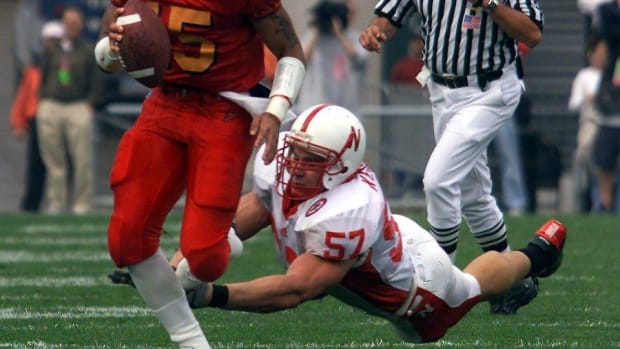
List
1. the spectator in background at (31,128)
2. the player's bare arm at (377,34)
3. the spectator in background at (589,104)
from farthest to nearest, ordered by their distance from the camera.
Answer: the spectator in background at (31,128)
the spectator in background at (589,104)
the player's bare arm at (377,34)

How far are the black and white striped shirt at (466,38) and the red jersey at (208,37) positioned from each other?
64.4 inches

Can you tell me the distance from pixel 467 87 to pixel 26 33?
11772mm

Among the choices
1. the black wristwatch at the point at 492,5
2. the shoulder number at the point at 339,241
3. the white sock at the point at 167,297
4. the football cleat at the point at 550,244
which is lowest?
the football cleat at the point at 550,244

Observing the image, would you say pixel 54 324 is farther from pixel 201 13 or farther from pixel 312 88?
pixel 312 88

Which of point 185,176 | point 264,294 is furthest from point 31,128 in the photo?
point 264,294

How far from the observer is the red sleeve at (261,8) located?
5164 mm

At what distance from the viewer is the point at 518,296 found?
6426mm

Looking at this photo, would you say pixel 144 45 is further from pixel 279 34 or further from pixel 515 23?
pixel 515 23

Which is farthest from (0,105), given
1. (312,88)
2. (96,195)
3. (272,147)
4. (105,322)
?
(272,147)

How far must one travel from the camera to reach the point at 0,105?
2109cm

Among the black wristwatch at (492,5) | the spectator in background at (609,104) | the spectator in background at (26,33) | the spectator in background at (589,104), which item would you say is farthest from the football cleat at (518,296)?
the spectator in background at (26,33)

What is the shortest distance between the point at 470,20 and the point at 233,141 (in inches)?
73.0

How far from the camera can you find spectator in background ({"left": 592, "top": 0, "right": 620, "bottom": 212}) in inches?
492

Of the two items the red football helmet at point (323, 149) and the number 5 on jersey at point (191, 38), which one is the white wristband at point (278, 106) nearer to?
the red football helmet at point (323, 149)
